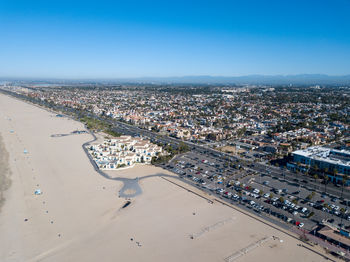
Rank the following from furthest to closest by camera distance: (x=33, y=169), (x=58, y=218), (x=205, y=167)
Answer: (x=205, y=167)
(x=33, y=169)
(x=58, y=218)

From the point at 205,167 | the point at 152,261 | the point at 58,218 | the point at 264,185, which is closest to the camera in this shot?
the point at 152,261

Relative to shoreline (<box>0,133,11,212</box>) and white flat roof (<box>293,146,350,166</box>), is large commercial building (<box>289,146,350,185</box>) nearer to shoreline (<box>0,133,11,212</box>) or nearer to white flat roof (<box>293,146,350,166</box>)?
white flat roof (<box>293,146,350,166</box>)

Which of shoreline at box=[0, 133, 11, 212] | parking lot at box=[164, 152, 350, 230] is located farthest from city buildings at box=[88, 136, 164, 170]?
shoreline at box=[0, 133, 11, 212]

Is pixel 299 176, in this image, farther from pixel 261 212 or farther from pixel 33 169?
pixel 33 169

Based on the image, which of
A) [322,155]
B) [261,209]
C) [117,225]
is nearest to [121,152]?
[117,225]

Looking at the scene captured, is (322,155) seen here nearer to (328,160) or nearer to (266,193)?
(328,160)

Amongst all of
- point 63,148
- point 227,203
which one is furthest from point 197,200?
point 63,148

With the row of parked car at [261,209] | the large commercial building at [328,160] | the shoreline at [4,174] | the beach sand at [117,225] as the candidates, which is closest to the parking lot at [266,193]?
the row of parked car at [261,209]
